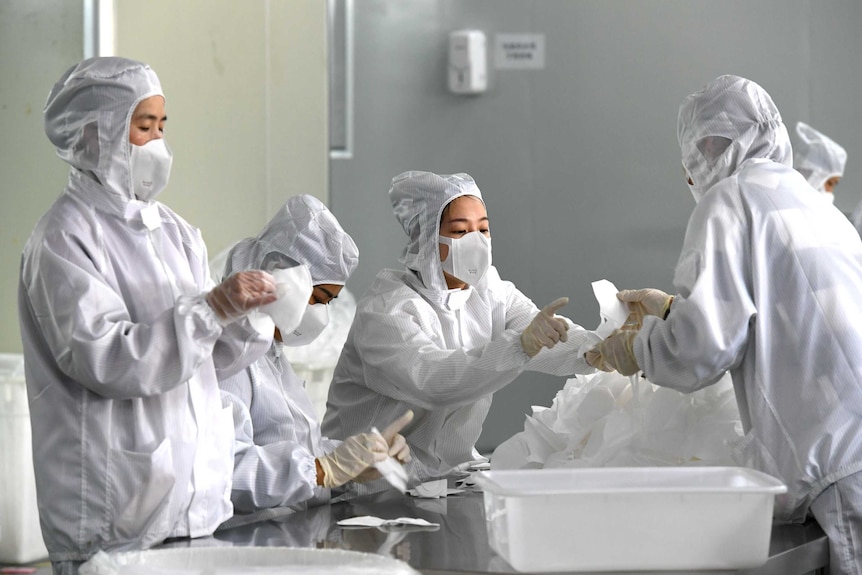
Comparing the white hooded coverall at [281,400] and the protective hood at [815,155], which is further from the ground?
the protective hood at [815,155]

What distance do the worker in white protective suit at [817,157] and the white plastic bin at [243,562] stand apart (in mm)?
3198

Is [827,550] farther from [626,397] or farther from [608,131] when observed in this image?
[608,131]

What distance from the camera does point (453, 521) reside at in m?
2.08

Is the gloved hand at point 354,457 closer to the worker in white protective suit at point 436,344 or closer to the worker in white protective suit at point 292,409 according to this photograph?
the worker in white protective suit at point 292,409

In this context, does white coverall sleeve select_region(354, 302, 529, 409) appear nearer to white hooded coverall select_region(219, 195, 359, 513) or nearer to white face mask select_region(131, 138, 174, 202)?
white hooded coverall select_region(219, 195, 359, 513)

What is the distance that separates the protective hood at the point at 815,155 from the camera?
4328 millimetres

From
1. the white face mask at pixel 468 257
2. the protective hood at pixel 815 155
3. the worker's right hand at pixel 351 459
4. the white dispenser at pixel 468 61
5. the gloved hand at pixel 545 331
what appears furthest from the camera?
the white dispenser at pixel 468 61

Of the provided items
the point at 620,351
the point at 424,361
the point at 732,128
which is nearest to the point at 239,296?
the point at 424,361

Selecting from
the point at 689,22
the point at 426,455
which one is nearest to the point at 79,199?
the point at 426,455

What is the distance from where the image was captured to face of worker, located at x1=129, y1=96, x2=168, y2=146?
184 centimetres

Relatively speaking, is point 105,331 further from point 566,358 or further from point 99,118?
point 566,358

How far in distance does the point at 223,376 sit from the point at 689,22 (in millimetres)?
3014

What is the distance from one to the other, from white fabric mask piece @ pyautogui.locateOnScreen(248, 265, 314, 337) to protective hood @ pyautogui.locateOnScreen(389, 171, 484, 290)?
2.56 feet

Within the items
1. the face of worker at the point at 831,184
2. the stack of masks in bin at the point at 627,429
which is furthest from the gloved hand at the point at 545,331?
the face of worker at the point at 831,184
